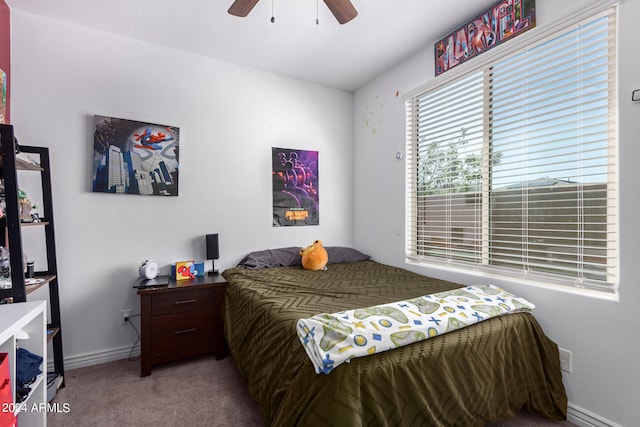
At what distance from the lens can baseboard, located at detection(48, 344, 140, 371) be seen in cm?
221

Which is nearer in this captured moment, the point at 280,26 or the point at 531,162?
the point at 531,162

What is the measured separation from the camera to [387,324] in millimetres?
1274

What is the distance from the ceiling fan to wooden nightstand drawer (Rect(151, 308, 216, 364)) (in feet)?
6.82

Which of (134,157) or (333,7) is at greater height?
(333,7)

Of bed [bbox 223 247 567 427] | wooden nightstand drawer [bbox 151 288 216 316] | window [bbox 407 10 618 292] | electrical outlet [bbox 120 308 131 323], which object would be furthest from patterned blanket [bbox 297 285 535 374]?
electrical outlet [bbox 120 308 131 323]

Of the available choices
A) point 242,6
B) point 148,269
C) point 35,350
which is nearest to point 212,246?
point 148,269

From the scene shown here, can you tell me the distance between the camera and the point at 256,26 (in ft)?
7.36

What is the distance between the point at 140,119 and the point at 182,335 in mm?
1802

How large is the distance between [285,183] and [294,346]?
200 centimetres

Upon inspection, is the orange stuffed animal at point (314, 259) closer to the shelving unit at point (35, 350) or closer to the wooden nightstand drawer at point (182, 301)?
the wooden nightstand drawer at point (182, 301)

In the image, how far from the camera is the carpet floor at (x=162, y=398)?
5.34 ft

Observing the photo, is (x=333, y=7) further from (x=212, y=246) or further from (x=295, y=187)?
(x=212, y=246)

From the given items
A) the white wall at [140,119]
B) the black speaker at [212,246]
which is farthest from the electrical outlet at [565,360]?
the black speaker at [212,246]

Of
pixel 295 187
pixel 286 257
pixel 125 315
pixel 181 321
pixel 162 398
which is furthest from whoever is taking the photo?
pixel 295 187
